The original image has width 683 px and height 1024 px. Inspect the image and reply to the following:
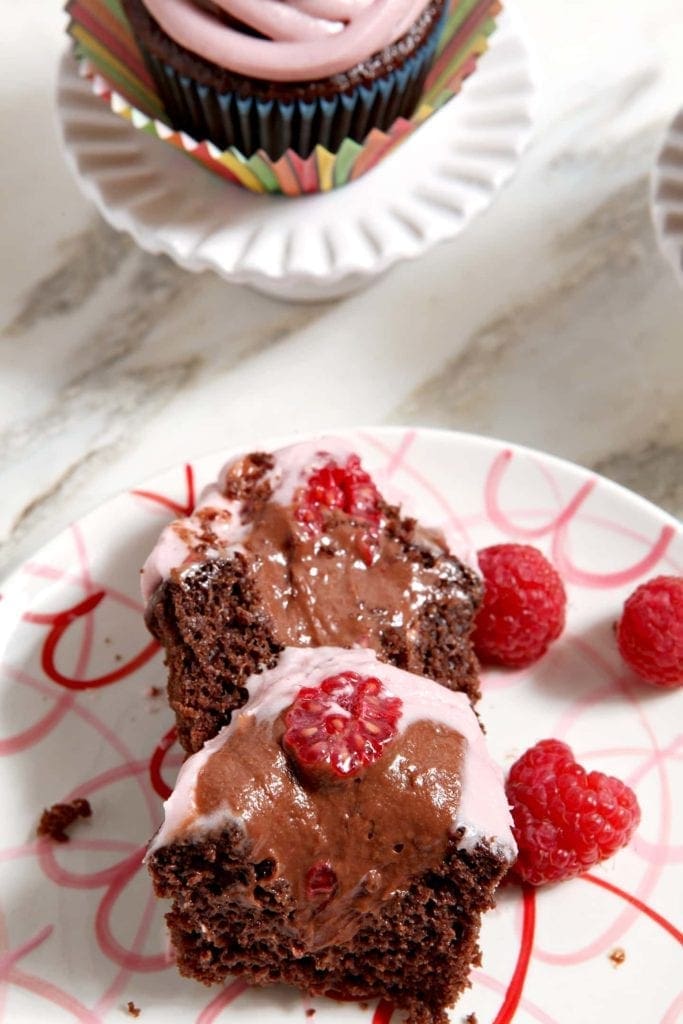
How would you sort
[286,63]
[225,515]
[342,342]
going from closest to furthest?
[225,515], [286,63], [342,342]

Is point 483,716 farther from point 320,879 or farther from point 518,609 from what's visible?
point 320,879

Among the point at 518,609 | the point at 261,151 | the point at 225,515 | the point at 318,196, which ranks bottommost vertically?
the point at 518,609

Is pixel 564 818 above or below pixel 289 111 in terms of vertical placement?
below

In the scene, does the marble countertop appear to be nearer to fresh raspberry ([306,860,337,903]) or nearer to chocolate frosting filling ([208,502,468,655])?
chocolate frosting filling ([208,502,468,655])

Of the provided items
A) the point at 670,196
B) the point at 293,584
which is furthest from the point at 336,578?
the point at 670,196

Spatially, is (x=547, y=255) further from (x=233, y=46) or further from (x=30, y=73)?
(x=30, y=73)

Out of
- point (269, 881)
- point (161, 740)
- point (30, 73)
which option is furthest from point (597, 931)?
point (30, 73)

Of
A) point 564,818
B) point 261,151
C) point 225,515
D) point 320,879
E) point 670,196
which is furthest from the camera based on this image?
point 670,196
